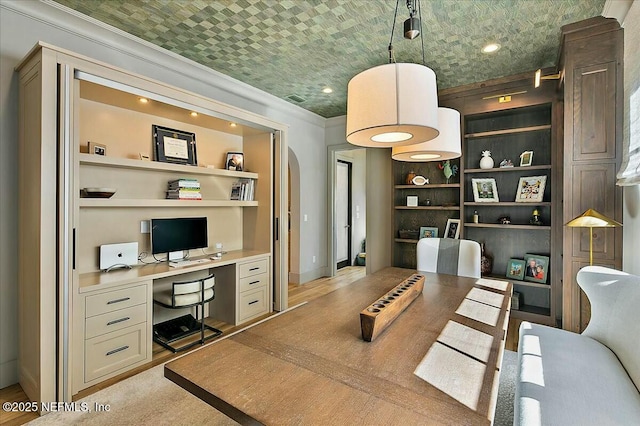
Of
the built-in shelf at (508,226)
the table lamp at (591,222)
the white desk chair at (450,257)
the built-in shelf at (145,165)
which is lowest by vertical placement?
the white desk chair at (450,257)

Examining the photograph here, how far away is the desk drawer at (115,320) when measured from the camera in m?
2.19

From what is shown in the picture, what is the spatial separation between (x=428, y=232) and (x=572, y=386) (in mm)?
2869

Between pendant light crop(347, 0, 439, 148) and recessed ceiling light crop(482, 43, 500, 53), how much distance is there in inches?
83.3

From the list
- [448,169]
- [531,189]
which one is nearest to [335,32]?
[448,169]

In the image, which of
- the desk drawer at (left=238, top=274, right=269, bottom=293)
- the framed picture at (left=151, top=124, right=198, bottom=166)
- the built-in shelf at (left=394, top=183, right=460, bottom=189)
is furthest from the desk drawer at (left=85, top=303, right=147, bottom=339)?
the built-in shelf at (left=394, top=183, right=460, bottom=189)

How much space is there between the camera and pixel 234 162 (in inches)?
147

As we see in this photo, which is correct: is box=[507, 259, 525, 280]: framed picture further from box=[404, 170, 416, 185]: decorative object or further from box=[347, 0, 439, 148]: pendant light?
box=[347, 0, 439, 148]: pendant light

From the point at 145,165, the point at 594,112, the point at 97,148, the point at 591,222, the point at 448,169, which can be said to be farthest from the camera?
the point at 448,169

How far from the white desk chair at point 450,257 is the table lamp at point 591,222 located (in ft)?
2.53

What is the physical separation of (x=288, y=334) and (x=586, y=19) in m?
3.37

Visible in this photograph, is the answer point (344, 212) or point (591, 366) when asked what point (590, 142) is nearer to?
point (591, 366)

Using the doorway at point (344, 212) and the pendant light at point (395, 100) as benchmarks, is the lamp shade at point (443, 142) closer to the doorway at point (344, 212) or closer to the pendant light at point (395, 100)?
the pendant light at point (395, 100)

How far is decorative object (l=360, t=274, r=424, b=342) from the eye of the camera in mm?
1301

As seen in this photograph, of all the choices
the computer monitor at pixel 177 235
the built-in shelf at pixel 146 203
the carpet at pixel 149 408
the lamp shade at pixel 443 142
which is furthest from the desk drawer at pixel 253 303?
the lamp shade at pixel 443 142
